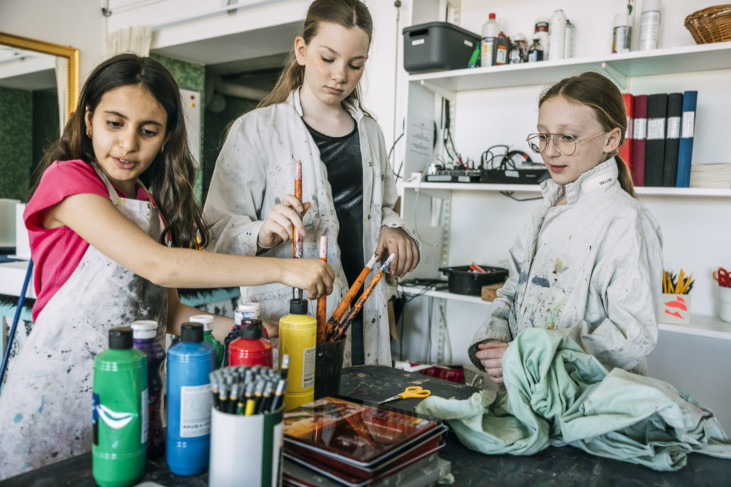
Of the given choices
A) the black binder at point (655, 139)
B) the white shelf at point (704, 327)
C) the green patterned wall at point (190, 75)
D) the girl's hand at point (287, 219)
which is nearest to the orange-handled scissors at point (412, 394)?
the girl's hand at point (287, 219)

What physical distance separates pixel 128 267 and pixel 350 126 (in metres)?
0.82

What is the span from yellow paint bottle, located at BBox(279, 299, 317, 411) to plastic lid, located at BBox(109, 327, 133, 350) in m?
0.27

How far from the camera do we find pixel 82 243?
1.06 m

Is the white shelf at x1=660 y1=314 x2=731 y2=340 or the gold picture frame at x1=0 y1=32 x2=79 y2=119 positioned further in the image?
the gold picture frame at x1=0 y1=32 x2=79 y2=119

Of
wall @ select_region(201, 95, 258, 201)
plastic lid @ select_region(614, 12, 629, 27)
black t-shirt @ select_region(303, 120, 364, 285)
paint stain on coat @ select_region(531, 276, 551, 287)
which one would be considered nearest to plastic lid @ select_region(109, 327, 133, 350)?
black t-shirt @ select_region(303, 120, 364, 285)

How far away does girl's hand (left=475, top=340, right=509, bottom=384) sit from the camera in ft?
3.87

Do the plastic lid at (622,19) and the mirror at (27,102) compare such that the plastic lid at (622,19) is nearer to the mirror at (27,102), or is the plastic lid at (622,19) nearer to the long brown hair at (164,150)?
the long brown hair at (164,150)

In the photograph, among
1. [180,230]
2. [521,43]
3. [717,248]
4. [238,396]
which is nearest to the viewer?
[238,396]

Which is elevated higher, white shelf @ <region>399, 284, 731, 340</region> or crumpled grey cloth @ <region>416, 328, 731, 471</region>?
crumpled grey cloth @ <region>416, 328, 731, 471</region>

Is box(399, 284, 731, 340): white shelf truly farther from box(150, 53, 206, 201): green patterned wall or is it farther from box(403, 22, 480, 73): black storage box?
box(150, 53, 206, 201): green patterned wall

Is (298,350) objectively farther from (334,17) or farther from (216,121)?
(216,121)

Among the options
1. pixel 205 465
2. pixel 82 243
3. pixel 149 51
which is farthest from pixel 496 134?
pixel 149 51

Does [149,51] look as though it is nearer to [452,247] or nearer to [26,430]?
[452,247]

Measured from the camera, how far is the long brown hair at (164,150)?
1144 millimetres
